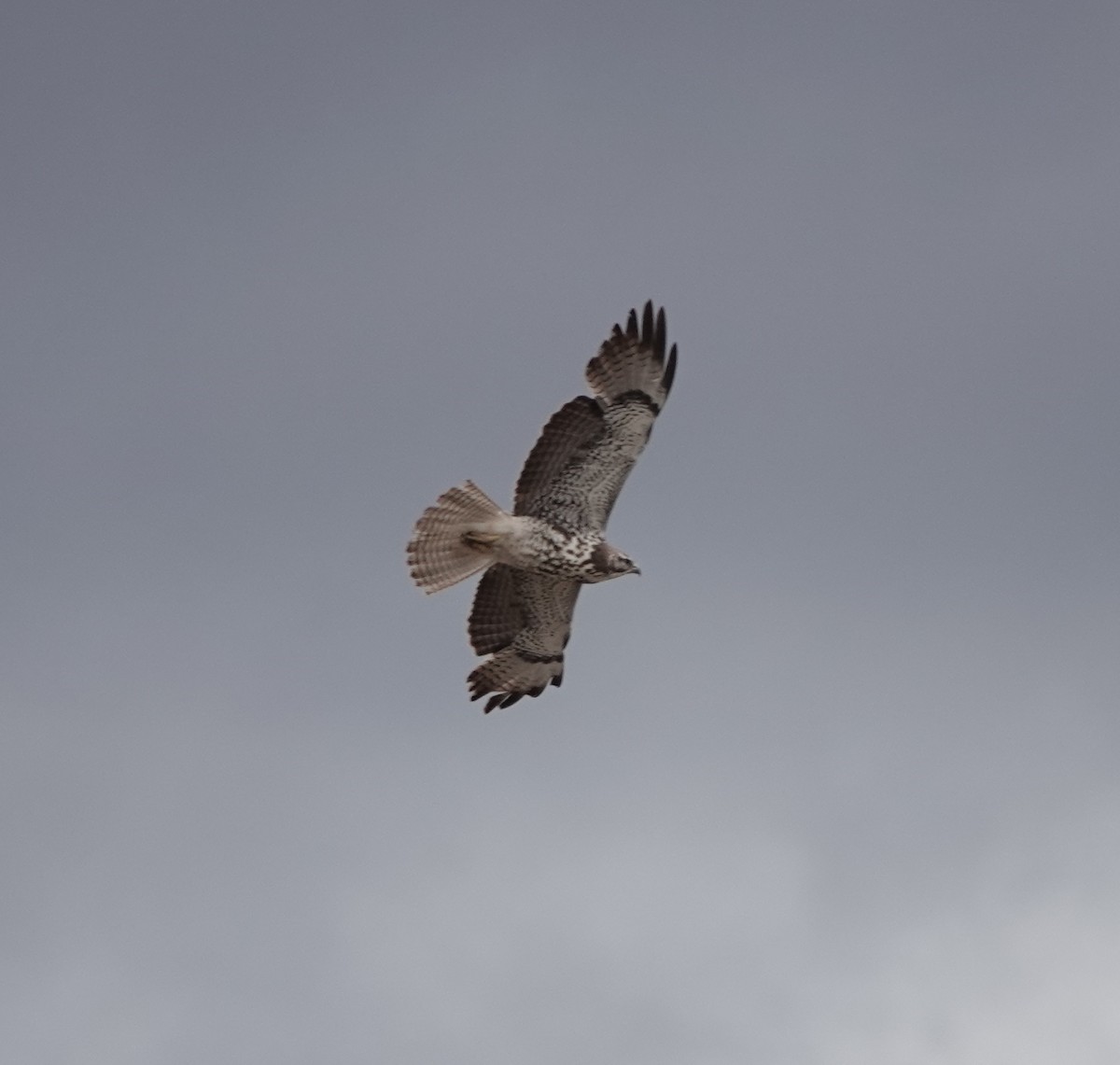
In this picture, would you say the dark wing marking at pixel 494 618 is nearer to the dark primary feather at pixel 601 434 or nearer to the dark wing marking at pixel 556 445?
the dark primary feather at pixel 601 434

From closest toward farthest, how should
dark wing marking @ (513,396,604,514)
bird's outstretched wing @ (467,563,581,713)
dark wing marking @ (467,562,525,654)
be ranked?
dark wing marking @ (513,396,604,514), bird's outstretched wing @ (467,563,581,713), dark wing marking @ (467,562,525,654)

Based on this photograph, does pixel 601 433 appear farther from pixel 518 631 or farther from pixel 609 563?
pixel 518 631

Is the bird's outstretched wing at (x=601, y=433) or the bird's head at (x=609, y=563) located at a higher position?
the bird's outstretched wing at (x=601, y=433)

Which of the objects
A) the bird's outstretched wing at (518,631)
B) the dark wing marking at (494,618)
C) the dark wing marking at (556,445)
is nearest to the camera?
the dark wing marking at (556,445)

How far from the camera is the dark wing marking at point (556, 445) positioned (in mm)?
25672

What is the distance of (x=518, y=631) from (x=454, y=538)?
5.96ft

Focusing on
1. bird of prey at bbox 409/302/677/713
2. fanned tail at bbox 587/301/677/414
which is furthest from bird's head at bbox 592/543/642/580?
fanned tail at bbox 587/301/677/414

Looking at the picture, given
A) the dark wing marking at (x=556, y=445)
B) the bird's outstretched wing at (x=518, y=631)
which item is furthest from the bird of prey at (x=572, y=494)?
the bird's outstretched wing at (x=518, y=631)

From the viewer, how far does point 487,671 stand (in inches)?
1086

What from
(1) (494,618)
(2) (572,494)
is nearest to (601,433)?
(2) (572,494)

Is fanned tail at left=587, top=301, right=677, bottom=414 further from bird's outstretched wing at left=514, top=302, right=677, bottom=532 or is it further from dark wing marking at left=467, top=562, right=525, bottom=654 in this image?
dark wing marking at left=467, top=562, right=525, bottom=654

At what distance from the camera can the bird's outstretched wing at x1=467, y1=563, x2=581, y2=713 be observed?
26969mm

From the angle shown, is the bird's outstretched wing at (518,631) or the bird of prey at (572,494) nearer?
the bird of prey at (572,494)

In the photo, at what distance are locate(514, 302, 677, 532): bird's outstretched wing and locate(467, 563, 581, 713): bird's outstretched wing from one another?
1.05m
